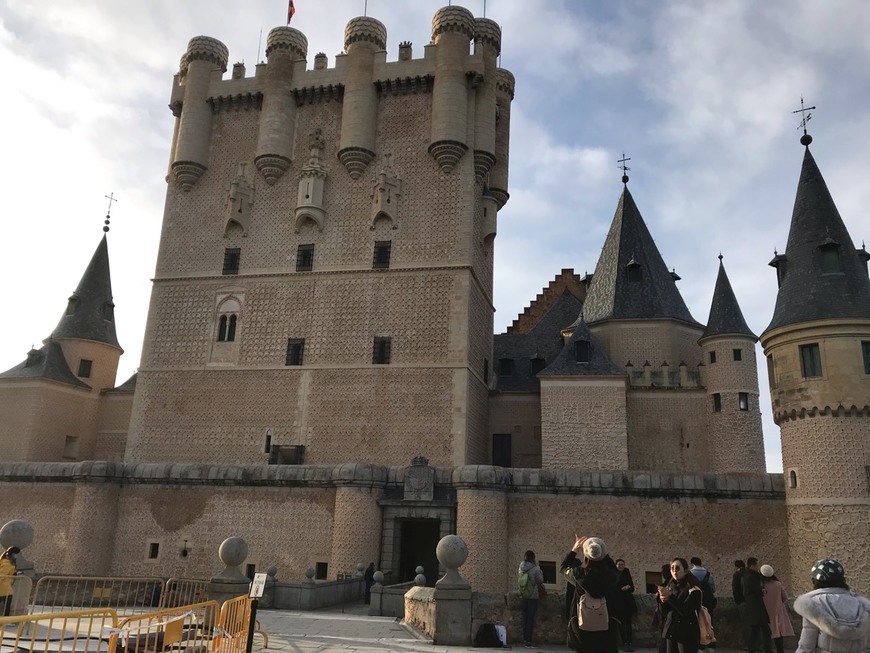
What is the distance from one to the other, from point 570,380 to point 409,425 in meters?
6.00

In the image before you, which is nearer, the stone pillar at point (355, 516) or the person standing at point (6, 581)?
the person standing at point (6, 581)

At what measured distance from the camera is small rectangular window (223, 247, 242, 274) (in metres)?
26.3

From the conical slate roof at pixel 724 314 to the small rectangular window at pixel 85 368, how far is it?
2567 centimetres

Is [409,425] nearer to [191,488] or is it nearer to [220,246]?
[191,488]

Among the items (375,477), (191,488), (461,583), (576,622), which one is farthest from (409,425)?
(576,622)

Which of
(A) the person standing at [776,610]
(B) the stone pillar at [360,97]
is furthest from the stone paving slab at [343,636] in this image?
(B) the stone pillar at [360,97]

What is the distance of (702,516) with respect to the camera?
1688 centimetres

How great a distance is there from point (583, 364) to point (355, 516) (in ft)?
34.7

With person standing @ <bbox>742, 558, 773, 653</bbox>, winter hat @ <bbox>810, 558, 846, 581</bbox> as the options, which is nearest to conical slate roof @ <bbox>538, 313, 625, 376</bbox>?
person standing @ <bbox>742, 558, 773, 653</bbox>

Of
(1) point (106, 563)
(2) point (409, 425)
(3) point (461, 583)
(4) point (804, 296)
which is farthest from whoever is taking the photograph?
(2) point (409, 425)

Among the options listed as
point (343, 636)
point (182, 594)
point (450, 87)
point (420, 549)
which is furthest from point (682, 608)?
point (450, 87)

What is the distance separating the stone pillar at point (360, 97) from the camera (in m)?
25.8

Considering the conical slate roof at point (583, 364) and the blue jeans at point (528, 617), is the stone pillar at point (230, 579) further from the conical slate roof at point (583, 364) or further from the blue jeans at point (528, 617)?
the conical slate roof at point (583, 364)

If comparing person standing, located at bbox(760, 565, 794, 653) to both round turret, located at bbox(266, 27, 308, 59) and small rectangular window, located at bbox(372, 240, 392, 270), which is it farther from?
round turret, located at bbox(266, 27, 308, 59)
